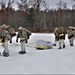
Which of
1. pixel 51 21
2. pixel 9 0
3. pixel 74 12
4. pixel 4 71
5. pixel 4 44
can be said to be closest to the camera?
pixel 4 71

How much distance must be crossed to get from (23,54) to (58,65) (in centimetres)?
471

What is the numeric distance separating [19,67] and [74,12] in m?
93.3

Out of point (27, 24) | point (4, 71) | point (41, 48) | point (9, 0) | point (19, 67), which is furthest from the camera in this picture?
point (27, 24)

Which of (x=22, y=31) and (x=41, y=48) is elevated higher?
(x=22, y=31)

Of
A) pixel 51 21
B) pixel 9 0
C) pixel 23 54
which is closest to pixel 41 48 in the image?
pixel 23 54

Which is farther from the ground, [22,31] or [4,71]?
[22,31]

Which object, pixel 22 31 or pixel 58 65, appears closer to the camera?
pixel 58 65

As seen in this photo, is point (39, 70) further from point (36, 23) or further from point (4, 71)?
point (36, 23)

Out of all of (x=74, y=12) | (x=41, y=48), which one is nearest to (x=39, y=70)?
(x=41, y=48)

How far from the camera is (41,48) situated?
765 inches

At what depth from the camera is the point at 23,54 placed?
16188mm

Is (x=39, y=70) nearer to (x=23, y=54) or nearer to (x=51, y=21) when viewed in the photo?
(x=23, y=54)

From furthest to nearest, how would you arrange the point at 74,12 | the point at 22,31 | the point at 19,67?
the point at 74,12 < the point at 22,31 < the point at 19,67

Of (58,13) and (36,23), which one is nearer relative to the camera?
(36,23)
